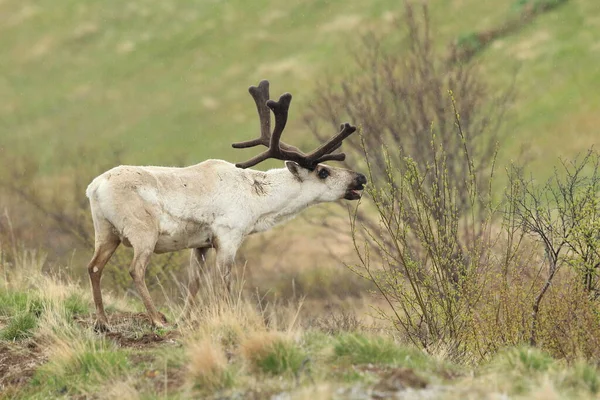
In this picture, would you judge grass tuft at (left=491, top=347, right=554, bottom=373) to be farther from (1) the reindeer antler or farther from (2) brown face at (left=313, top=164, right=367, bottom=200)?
(2) brown face at (left=313, top=164, right=367, bottom=200)

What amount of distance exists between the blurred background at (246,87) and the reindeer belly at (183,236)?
8089 mm

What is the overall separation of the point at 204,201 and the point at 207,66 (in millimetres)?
36466

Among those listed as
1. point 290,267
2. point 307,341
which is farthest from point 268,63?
point 307,341

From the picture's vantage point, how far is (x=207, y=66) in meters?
45.6

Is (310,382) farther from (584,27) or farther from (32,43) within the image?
(32,43)

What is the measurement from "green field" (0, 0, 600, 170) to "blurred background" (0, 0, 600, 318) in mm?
105

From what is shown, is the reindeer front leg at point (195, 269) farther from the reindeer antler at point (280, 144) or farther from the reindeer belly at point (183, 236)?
the reindeer antler at point (280, 144)

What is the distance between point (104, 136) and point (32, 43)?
1319 cm

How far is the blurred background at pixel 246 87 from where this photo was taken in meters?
23.2

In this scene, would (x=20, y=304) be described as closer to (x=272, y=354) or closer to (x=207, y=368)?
(x=207, y=368)

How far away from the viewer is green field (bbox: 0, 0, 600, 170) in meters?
34.6

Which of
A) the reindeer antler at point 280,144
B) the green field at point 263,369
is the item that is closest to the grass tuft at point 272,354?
the green field at point 263,369

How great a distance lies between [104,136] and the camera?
38.4 m

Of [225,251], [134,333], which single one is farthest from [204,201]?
[134,333]
